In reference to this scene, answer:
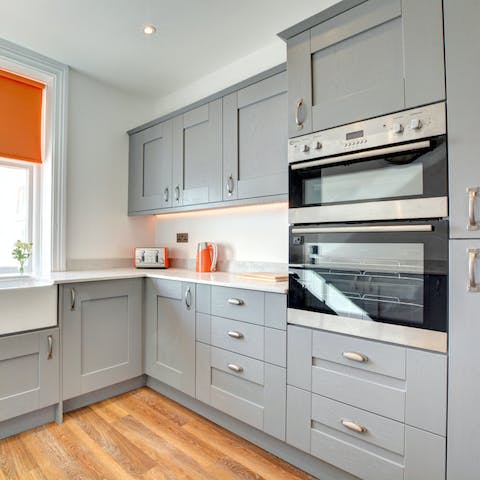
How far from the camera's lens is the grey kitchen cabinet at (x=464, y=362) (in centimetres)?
121

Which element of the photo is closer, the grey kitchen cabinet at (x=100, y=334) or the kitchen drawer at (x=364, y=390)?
the kitchen drawer at (x=364, y=390)

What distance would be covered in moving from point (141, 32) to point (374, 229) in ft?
6.62

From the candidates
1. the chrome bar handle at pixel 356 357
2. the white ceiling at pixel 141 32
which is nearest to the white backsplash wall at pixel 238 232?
the chrome bar handle at pixel 356 357

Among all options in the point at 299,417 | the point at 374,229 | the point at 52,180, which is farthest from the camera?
the point at 52,180

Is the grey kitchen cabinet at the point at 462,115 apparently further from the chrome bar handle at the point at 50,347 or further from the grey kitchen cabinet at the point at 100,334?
the chrome bar handle at the point at 50,347

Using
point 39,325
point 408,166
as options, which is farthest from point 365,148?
point 39,325

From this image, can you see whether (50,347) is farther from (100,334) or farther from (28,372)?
(100,334)

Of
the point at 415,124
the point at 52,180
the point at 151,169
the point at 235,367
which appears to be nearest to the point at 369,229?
the point at 415,124

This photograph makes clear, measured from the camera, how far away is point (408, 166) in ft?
4.54

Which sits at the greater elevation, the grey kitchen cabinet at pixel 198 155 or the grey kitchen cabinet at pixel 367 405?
the grey kitchen cabinet at pixel 198 155

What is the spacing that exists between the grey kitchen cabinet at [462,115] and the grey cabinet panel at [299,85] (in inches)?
23.4

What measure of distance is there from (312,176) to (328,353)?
2.74 feet

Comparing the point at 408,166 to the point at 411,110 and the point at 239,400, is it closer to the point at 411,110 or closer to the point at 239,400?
the point at 411,110

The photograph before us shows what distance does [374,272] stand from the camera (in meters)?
1.46
